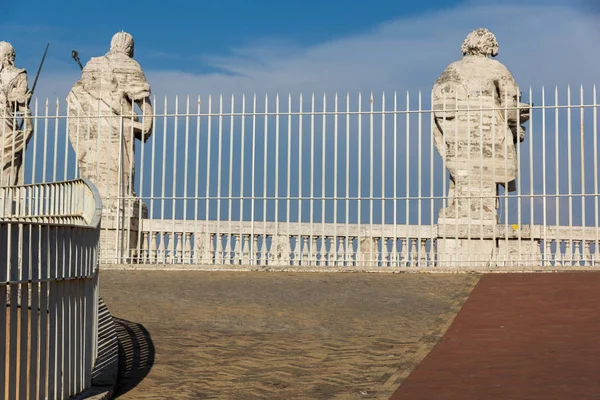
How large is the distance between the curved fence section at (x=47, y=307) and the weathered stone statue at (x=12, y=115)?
436 inches

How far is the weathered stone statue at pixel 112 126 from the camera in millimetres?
17172

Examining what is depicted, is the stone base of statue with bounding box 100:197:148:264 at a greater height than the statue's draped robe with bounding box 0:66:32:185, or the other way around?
the statue's draped robe with bounding box 0:66:32:185

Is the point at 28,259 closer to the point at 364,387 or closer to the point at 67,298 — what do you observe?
the point at 67,298

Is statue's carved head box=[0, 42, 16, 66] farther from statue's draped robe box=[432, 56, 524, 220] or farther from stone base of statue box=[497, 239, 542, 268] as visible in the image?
stone base of statue box=[497, 239, 542, 268]

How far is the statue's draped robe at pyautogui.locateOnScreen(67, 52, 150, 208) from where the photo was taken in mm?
17328

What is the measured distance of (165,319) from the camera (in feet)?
37.3

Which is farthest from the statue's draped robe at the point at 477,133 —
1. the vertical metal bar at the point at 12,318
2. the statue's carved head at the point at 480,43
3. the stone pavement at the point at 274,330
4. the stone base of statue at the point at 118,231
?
the vertical metal bar at the point at 12,318

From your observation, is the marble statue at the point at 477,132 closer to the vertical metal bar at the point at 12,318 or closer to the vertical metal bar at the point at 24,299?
the vertical metal bar at the point at 24,299

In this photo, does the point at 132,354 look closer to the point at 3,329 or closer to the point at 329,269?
the point at 3,329

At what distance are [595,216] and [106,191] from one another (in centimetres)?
852

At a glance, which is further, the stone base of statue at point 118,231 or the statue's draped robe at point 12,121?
the statue's draped robe at point 12,121

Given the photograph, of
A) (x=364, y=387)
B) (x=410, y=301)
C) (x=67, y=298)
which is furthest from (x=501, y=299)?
(x=67, y=298)

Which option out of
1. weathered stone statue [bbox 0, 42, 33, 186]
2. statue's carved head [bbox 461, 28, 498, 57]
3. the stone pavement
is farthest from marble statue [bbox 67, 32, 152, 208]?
statue's carved head [bbox 461, 28, 498, 57]

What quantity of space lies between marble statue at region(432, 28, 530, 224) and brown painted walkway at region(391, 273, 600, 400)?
7.56 ft
